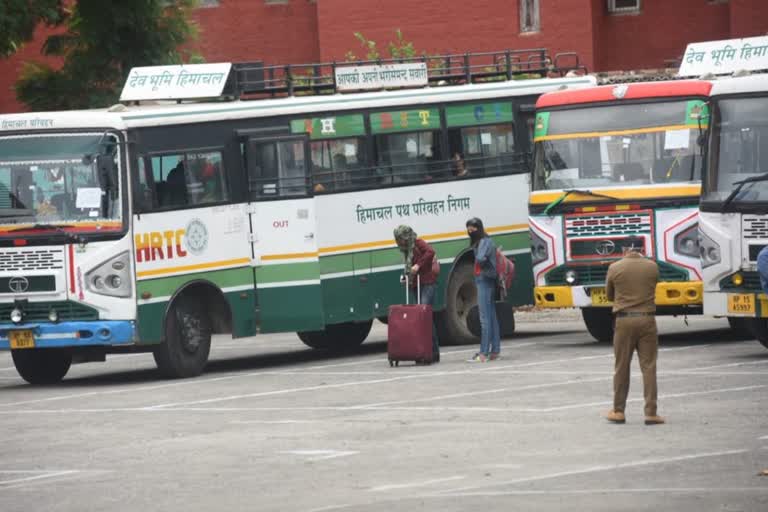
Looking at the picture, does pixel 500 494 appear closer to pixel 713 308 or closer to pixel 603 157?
pixel 713 308

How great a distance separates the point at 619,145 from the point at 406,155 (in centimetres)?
303

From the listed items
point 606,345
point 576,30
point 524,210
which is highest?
point 576,30

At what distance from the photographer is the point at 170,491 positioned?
12938 millimetres

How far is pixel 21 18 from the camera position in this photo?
35.0 meters

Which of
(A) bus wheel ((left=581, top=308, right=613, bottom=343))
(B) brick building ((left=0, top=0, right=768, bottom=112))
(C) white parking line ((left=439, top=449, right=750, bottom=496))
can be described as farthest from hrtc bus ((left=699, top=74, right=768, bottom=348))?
(B) brick building ((left=0, top=0, right=768, bottom=112))

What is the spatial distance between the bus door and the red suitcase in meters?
1.50

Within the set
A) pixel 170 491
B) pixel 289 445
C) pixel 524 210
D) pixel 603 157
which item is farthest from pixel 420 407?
pixel 524 210

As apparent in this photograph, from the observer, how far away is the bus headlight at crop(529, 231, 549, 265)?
23.7m

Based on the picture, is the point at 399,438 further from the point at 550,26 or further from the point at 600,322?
the point at 550,26

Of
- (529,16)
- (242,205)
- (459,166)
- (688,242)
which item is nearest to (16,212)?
(242,205)

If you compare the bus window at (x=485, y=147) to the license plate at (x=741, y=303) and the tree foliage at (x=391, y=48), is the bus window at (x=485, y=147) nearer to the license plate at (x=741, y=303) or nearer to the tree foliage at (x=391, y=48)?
the license plate at (x=741, y=303)

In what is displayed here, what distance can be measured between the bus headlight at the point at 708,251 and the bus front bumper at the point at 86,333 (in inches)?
256

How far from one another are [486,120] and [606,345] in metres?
3.81

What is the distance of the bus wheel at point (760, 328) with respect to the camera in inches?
828
